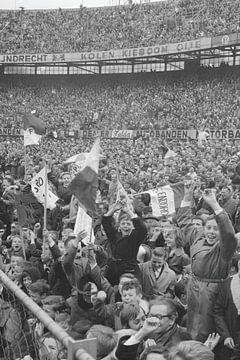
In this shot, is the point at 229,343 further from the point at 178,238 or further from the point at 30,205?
the point at 30,205

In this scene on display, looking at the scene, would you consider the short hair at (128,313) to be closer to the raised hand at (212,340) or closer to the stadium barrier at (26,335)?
the raised hand at (212,340)

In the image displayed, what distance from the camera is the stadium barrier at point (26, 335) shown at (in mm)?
2191

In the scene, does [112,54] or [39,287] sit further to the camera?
[112,54]

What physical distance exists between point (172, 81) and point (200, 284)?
39.2m

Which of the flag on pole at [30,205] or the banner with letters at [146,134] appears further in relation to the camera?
the banner with letters at [146,134]

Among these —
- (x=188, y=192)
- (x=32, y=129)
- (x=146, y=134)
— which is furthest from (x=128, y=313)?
(x=146, y=134)

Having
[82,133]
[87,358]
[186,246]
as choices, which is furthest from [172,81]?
[87,358]

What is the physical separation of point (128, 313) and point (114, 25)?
44.7 meters

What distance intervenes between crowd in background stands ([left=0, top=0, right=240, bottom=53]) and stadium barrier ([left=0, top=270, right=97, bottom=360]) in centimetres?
3493

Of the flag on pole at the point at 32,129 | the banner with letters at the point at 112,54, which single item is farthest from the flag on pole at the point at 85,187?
the banner with letters at the point at 112,54

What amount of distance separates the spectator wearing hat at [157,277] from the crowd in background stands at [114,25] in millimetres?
33191

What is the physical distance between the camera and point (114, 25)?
1854 inches

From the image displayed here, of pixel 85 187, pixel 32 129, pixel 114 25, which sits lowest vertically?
pixel 85 187

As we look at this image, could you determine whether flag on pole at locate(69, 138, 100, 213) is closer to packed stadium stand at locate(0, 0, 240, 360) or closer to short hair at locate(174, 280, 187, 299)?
packed stadium stand at locate(0, 0, 240, 360)
